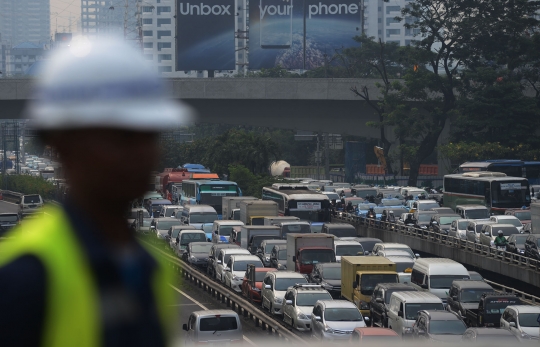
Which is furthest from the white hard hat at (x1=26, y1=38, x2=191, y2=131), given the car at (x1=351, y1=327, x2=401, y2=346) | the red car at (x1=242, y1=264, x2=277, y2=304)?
the red car at (x1=242, y1=264, x2=277, y2=304)

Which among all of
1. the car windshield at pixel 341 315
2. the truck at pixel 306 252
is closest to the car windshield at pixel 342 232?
the truck at pixel 306 252

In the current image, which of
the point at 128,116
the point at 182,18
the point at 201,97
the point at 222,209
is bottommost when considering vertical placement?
the point at 222,209

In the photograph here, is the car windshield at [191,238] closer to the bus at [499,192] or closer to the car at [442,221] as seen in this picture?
the car at [442,221]

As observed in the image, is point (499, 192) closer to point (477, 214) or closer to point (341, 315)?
point (477, 214)

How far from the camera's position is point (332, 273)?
22031 millimetres

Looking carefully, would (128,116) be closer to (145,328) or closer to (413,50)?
(145,328)

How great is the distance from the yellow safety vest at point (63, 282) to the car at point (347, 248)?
23.6 meters

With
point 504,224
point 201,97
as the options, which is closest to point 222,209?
point 504,224

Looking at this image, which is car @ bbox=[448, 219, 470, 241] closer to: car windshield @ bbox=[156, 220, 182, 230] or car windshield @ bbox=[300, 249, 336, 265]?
car windshield @ bbox=[300, 249, 336, 265]

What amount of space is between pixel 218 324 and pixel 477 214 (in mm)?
18498

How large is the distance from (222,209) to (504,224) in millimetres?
13785

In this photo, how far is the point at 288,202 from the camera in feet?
112

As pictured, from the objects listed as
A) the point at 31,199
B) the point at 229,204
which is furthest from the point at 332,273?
the point at 31,199

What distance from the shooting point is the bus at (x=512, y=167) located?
1688 inches
